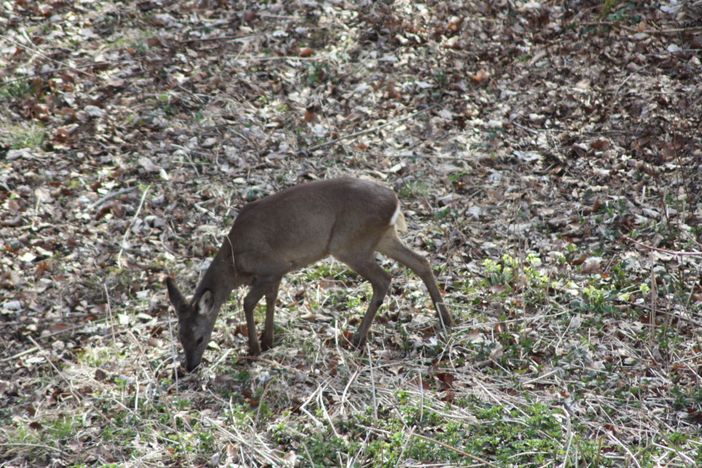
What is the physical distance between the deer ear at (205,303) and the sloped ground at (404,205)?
0.43m

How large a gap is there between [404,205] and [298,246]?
6.96ft

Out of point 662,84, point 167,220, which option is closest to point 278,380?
point 167,220

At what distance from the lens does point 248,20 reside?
40.3 feet

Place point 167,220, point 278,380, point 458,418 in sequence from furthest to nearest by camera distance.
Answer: point 167,220, point 278,380, point 458,418

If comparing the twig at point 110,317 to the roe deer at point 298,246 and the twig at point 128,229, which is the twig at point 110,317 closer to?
the twig at point 128,229

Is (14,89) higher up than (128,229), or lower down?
higher up

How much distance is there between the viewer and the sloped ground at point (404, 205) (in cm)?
629

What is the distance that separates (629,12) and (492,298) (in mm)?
5867

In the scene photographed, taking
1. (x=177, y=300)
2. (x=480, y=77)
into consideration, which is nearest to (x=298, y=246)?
(x=177, y=300)

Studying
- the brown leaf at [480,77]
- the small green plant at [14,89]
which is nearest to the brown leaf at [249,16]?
the small green plant at [14,89]

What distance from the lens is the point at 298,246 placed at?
7.50m

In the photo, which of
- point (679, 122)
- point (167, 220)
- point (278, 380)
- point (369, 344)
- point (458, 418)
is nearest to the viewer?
point (458, 418)

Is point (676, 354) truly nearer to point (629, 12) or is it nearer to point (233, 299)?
point (233, 299)

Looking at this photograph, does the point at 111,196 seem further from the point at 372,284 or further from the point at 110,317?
the point at 372,284
